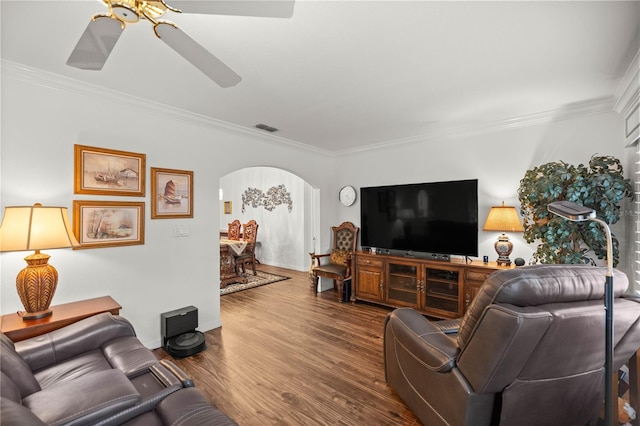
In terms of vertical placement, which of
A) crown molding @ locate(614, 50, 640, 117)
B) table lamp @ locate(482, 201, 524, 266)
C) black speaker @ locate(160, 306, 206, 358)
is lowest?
black speaker @ locate(160, 306, 206, 358)

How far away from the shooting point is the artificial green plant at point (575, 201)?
243 cm

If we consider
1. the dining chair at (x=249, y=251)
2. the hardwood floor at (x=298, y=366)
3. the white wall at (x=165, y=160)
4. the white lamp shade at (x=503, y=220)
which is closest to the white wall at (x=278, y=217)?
the dining chair at (x=249, y=251)

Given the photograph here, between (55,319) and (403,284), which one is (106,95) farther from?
(403,284)

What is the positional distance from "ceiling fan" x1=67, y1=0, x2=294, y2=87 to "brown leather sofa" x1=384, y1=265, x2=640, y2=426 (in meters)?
1.64

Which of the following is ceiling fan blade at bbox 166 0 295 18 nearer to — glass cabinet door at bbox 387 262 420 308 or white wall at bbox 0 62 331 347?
white wall at bbox 0 62 331 347

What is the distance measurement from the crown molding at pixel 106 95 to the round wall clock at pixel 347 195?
186cm

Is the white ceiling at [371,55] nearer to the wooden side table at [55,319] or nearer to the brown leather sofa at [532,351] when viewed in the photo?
the brown leather sofa at [532,351]

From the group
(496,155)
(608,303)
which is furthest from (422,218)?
(608,303)

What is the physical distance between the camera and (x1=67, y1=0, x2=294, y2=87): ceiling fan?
1.18m

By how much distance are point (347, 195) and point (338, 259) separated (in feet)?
3.74

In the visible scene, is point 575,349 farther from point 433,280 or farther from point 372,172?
point 372,172

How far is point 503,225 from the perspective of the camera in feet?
10.6

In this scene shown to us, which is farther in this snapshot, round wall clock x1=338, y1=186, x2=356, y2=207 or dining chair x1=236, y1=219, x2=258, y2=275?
dining chair x1=236, y1=219, x2=258, y2=275

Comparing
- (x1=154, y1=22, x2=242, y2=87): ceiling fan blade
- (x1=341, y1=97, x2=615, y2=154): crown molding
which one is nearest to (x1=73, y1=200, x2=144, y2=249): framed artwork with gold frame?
(x1=154, y1=22, x2=242, y2=87): ceiling fan blade
